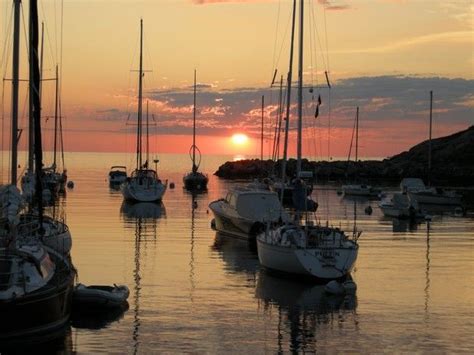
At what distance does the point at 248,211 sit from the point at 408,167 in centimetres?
11155

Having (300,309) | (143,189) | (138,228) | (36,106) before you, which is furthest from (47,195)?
(36,106)

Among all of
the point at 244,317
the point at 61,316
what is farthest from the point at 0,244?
the point at 244,317

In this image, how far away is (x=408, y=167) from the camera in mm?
150375

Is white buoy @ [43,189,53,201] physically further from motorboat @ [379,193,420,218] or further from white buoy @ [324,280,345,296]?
white buoy @ [324,280,345,296]

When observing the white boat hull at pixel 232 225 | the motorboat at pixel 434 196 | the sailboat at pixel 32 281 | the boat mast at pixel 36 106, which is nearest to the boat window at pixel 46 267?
the sailboat at pixel 32 281

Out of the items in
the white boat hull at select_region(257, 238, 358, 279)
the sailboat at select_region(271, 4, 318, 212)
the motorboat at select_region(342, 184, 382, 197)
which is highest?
the sailboat at select_region(271, 4, 318, 212)

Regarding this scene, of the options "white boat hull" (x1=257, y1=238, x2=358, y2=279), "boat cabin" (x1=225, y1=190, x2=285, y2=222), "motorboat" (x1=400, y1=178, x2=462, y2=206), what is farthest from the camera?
"motorboat" (x1=400, y1=178, x2=462, y2=206)

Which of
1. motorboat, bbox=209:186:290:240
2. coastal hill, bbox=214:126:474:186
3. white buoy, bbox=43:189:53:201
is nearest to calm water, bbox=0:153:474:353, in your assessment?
motorboat, bbox=209:186:290:240

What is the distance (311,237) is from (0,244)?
1159 centimetres

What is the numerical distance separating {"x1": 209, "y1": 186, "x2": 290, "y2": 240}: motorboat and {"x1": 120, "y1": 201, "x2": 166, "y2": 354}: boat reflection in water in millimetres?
4280

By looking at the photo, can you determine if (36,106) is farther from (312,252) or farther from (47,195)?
(47,195)

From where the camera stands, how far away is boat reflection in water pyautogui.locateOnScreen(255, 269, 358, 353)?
20.8m

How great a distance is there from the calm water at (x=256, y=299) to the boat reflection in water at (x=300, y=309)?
31 millimetres

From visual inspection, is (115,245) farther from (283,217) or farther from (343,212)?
(343,212)
